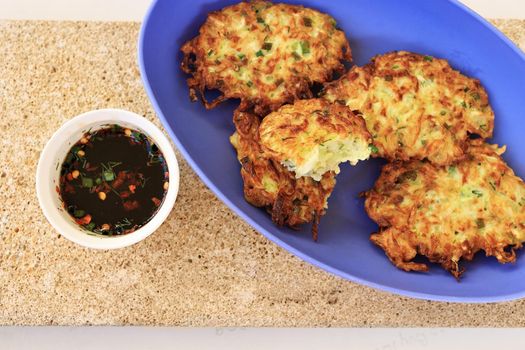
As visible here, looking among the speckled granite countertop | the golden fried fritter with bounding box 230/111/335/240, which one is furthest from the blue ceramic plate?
the speckled granite countertop

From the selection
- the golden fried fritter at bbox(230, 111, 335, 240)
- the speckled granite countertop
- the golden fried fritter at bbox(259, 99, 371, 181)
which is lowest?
the speckled granite countertop

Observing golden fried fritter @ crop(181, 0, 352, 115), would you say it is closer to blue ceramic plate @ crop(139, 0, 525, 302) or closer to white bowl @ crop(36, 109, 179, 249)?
blue ceramic plate @ crop(139, 0, 525, 302)

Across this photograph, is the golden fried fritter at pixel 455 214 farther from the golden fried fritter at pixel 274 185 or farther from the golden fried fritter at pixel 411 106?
the golden fried fritter at pixel 274 185

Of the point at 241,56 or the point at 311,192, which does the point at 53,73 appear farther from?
the point at 311,192

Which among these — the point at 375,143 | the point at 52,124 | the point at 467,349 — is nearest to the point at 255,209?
the point at 375,143

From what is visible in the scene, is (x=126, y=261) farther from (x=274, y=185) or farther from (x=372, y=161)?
(x=372, y=161)
